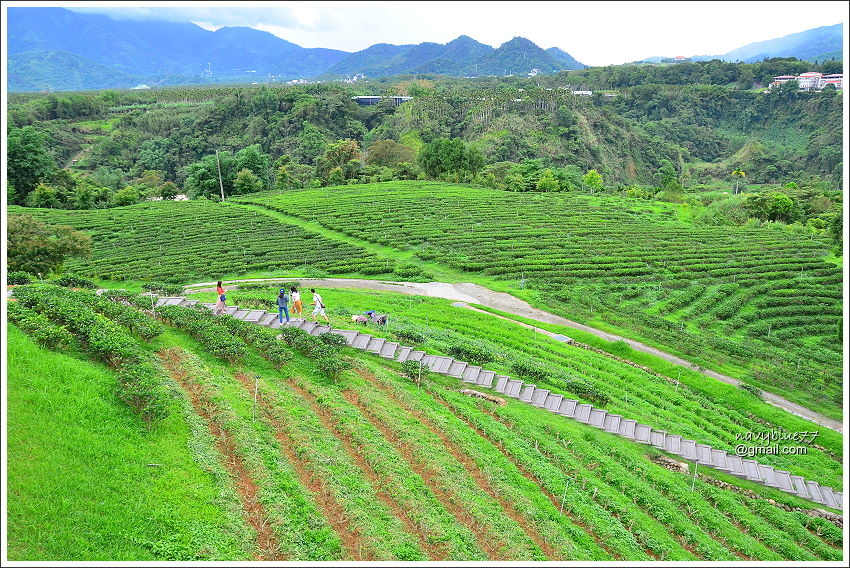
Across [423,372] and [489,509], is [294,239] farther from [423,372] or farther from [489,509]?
[489,509]

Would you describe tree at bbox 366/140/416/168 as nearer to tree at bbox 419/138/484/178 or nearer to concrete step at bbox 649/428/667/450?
tree at bbox 419/138/484/178

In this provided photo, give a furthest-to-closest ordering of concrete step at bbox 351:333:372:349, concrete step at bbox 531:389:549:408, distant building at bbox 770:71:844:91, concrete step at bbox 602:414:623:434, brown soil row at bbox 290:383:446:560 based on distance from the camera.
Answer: distant building at bbox 770:71:844:91 < concrete step at bbox 351:333:372:349 < concrete step at bbox 531:389:549:408 < concrete step at bbox 602:414:623:434 < brown soil row at bbox 290:383:446:560

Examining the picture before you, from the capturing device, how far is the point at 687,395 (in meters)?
23.0

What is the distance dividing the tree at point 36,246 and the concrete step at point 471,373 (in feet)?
79.7

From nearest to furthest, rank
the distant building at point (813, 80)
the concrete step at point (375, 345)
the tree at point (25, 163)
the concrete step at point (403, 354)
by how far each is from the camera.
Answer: the concrete step at point (403, 354), the concrete step at point (375, 345), the tree at point (25, 163), the distant building at point (813, 80)

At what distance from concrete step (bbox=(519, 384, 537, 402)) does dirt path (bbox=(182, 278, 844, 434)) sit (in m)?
9.54

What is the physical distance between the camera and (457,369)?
759 inches

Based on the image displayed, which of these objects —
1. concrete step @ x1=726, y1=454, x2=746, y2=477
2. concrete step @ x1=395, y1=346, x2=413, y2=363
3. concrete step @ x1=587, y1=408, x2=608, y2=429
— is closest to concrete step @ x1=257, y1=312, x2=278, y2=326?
concrete step @ x1=395, y1=346, x2=413, y2=363

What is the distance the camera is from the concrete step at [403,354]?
19.4 m

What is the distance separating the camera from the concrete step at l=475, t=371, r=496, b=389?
18.8 m

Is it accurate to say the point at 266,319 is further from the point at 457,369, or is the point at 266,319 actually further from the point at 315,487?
the point at 315,487

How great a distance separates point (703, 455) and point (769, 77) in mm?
190061

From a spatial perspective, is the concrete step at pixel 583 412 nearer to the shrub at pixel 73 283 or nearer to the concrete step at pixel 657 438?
the concrete step at pixel 657 438

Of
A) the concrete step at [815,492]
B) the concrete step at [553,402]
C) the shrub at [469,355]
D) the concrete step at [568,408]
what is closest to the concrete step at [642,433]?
the concrete step at [568,408]
